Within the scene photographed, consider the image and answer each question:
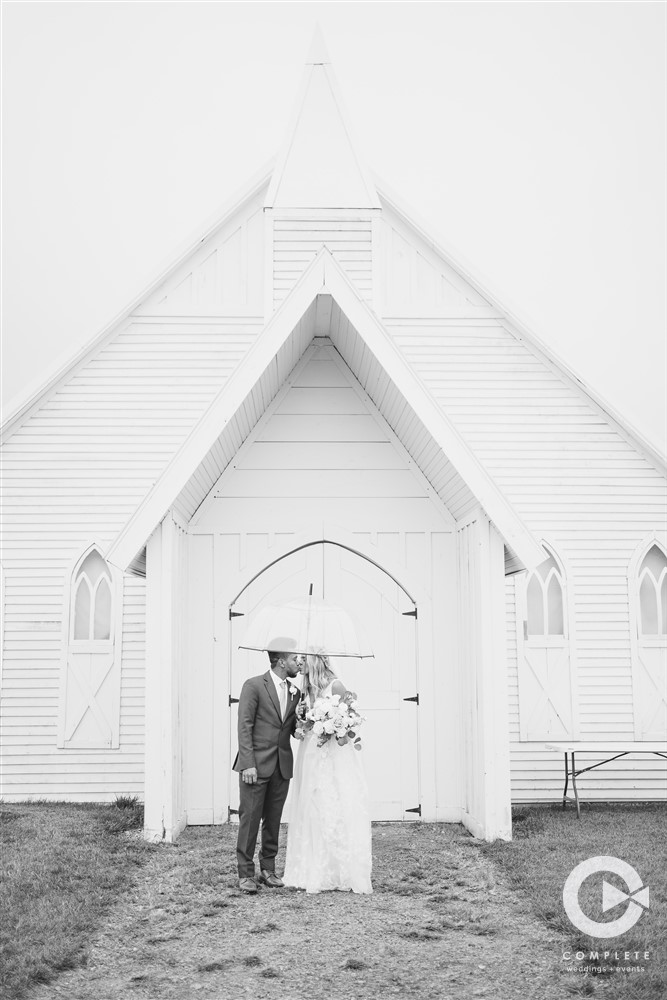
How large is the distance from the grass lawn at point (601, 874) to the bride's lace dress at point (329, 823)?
4.43 ft

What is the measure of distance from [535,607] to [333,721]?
644 cm

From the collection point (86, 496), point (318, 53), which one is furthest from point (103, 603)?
point (318, 53)

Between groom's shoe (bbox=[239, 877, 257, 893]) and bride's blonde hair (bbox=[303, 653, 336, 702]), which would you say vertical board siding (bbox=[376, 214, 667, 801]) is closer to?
bride's blonde hair (bbox=[303, 653, 336, 702])

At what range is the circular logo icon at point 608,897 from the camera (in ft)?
20.6

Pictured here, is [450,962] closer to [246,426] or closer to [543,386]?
[246,426]

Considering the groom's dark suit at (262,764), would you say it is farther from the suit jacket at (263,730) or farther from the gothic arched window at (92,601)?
the gothic arched window at (92,601)

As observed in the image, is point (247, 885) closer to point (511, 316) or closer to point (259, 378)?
point (259, 378)

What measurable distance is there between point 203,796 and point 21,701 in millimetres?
3787

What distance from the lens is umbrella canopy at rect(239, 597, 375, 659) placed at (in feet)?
25.2

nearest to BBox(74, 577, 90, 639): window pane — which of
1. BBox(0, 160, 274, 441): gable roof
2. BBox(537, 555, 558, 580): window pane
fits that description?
BBox(0, 160, 274, 441): gable roof

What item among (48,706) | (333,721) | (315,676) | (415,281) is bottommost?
(48,706)

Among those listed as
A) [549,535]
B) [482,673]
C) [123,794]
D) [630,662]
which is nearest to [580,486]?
[549,535]

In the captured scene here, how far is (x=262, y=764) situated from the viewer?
25.0 ft

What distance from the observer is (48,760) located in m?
12.8
